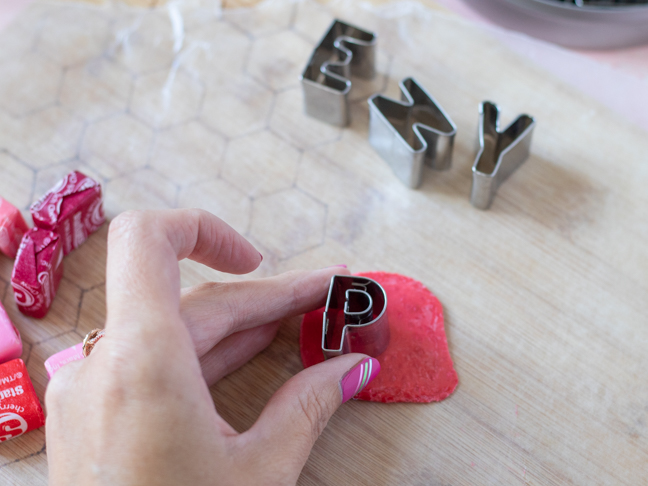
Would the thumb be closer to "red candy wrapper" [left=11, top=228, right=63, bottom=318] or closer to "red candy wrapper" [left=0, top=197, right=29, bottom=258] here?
"red candy wrapper" [left=11, top=228, right=63, bottom=318]

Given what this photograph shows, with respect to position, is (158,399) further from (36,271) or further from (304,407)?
(36,271)

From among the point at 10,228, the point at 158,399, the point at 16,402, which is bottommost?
the point at 16,402

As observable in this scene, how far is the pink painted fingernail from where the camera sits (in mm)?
849

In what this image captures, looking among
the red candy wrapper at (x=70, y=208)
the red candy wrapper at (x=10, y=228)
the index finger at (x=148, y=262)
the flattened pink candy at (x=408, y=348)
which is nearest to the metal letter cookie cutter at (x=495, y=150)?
the flattened pink candy at (x=408, y=348)

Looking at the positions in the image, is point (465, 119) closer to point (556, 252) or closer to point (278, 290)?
point (556, 252)

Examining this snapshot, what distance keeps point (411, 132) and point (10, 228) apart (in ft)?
2.29

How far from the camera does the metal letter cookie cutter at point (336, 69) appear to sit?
3.47 ft

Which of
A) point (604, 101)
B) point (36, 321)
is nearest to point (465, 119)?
point (604, 101)

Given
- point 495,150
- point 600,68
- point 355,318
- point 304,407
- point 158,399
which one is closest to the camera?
point 158,399

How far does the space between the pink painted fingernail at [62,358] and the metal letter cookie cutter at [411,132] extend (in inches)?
23.2

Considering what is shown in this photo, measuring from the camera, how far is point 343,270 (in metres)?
0.91

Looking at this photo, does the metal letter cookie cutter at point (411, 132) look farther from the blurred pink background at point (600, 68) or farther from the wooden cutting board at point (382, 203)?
the blurred pink background at point (600, 68)

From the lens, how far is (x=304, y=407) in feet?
2.38

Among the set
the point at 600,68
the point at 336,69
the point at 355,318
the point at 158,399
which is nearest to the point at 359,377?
the point at 355,318
